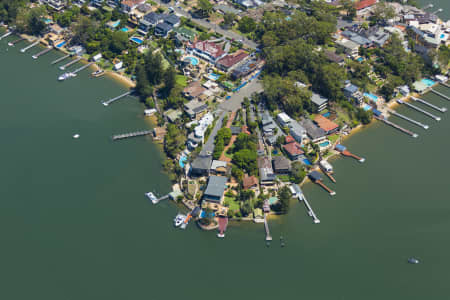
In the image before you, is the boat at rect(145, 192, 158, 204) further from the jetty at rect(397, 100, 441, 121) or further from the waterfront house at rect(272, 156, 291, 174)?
the jetty at rect(397, 100, 441, 121)

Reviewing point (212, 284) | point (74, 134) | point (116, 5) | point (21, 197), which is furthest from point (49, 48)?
point (212, 284)

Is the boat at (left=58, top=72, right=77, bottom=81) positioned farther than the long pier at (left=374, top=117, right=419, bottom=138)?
Yes

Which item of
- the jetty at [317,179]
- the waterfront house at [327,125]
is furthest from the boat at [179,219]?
the waterfront house at [327,125]

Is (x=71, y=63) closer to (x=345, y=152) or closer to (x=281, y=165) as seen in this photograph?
(x=281, y=165)

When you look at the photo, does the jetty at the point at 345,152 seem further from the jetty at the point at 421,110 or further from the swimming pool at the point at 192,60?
the swimming pool at the point at 192,60

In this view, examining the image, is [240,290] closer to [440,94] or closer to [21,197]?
[21,197]

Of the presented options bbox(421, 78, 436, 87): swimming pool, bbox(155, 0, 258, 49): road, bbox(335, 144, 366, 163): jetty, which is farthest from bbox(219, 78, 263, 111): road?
bbox(421, 78, 436, 87): swimming pool

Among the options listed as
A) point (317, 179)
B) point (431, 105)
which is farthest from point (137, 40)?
point (431, 105)
